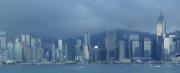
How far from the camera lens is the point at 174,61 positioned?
191 m

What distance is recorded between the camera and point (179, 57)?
19738 cm

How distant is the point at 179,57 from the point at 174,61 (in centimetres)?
667
